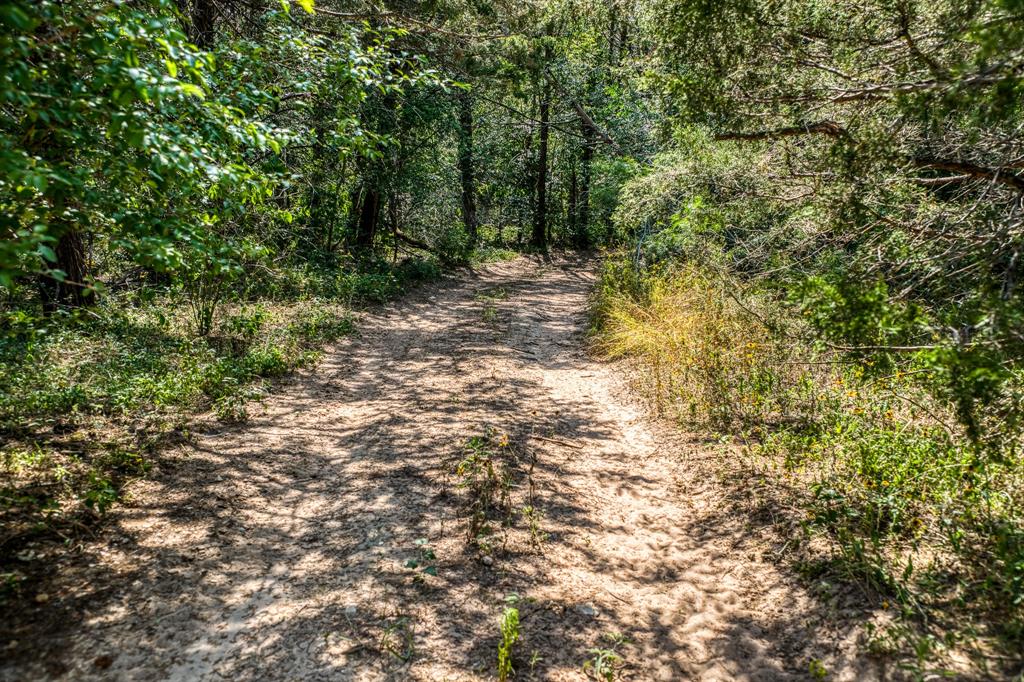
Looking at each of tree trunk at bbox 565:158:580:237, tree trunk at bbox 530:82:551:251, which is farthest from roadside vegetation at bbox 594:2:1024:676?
tree trunk at bbox 565:158:580:237

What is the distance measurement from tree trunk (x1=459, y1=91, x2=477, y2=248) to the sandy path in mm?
13796

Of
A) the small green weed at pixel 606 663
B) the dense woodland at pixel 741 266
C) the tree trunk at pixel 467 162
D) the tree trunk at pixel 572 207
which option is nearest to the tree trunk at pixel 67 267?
the dense woodland at pixel 741 266

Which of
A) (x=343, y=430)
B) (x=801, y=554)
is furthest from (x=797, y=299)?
(x=343, y=430)

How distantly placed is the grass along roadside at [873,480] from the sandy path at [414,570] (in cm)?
35

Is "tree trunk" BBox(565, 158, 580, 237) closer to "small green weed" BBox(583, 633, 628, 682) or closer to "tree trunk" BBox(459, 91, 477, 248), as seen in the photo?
"tree trunk" BBox(459, 91, 477, 248)

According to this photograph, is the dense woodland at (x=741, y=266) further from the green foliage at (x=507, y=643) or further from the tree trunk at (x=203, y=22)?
the green foliage at (x=507, y=643)

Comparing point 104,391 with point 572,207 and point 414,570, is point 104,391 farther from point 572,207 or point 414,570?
point 572,207

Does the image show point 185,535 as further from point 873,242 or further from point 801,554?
point 873,242

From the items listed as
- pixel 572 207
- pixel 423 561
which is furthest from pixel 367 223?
pixel 423 561

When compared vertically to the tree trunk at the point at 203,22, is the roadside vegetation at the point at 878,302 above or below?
below

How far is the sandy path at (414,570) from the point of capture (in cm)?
316

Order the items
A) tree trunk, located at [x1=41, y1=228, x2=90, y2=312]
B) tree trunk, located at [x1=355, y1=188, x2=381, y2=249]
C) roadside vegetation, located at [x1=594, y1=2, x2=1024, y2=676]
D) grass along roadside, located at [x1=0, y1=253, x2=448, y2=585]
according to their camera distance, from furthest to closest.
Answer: tree trunk, located at [x1=355, y1=188, x2=381, y2=249] → tree trunk, located at [x1=41, y1=228, x2=90, y2=312] → grass along roadside, located at [x1=0, y1=253, x2=448, y2=585] → roadside vegetation, located at [x1=594, y1=2, x2=1024, y2=676]

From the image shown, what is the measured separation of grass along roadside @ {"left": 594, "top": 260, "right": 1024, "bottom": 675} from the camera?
3.08 metres

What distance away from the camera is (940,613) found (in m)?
3.12
